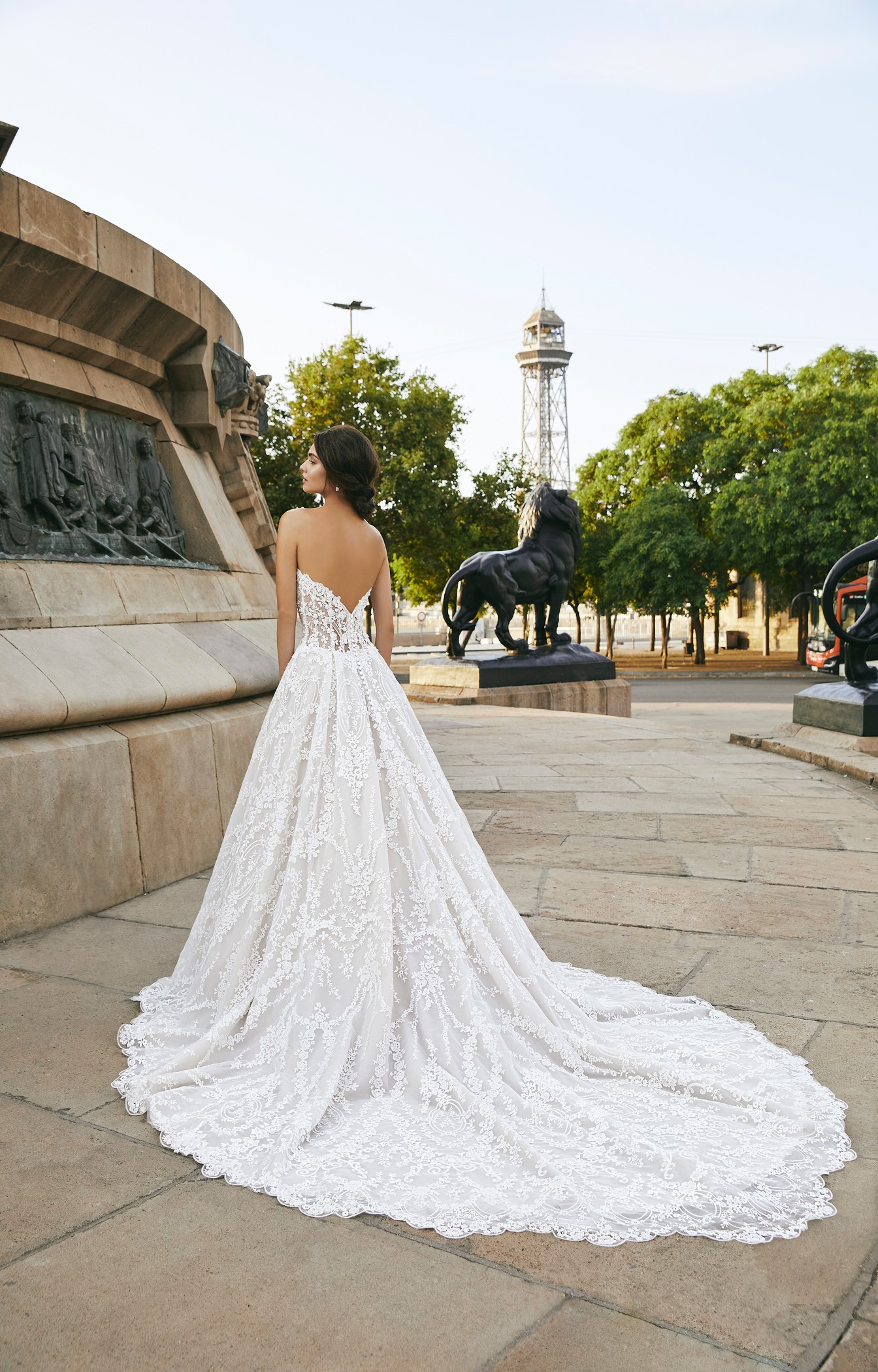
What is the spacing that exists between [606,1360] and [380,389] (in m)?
28.4

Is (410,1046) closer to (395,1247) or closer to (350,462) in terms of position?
(395,1247)

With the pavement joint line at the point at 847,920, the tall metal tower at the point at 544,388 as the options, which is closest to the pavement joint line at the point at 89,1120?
the pavement joint line at the point at 847,920

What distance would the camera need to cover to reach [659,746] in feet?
33.6

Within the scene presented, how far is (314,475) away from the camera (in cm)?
330

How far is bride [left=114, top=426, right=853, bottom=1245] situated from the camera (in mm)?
2402

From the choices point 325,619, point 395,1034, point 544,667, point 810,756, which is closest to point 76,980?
point 395,1034

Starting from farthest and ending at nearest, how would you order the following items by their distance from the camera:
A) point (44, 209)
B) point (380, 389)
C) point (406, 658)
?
point (406, 658) → point (380, 389) → point (44, 209)

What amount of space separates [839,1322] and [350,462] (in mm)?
2451

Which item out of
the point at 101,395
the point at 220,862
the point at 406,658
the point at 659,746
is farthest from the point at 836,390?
the point at 220,862

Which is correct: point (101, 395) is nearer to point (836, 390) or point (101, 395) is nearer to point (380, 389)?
point (380, 389)

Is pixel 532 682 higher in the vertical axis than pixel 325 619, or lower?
lower

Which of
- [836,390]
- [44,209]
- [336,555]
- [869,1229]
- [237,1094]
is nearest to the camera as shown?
[869,1229]

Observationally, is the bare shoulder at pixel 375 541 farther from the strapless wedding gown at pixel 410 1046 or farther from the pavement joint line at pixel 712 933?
the pavement joint line at pixel 712 933

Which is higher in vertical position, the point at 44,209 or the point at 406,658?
the point at 44,209
